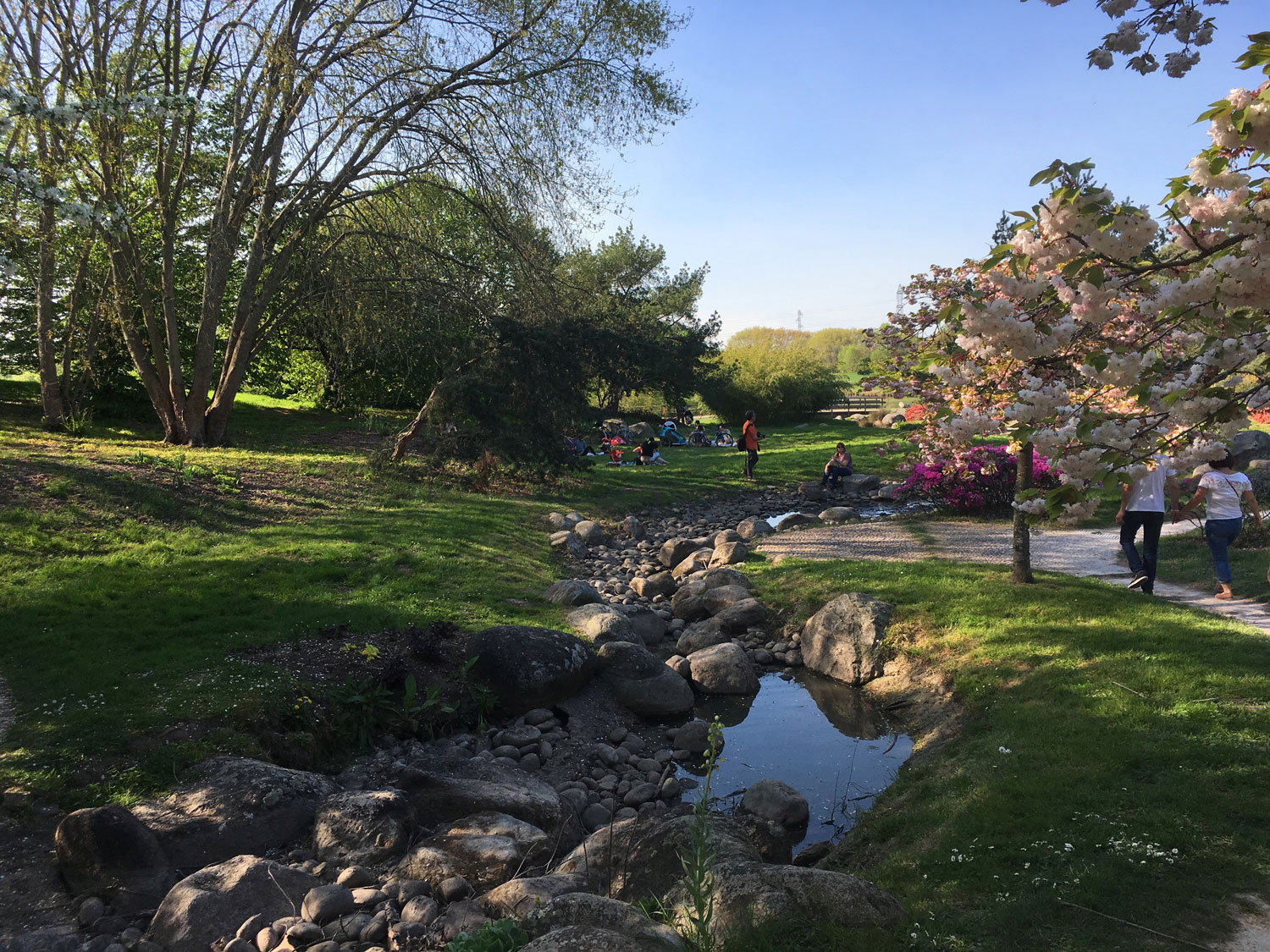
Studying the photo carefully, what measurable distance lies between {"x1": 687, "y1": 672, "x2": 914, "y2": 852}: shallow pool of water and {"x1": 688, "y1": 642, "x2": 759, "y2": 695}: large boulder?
0.11 metres

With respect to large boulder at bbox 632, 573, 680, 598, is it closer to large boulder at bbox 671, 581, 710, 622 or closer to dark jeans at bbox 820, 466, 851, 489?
large boulder at bbox 671, 581, 710, 622

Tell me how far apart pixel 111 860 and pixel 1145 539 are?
9.87 meters

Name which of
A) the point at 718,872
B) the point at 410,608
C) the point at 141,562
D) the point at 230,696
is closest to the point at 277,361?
the point at 141,562

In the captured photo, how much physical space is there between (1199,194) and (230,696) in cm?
710

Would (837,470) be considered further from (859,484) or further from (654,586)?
(654,586)

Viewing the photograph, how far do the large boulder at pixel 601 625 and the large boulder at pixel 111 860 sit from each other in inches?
196

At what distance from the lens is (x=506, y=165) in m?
15.7

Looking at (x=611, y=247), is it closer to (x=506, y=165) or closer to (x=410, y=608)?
(x=506, y=165)

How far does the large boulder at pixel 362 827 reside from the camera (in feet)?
16.3

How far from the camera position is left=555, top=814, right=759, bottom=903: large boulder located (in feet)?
14.3

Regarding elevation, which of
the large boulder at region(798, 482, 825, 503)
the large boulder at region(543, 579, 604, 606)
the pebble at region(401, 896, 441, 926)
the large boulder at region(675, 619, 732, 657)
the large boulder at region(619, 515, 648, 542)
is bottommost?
the pebble at region(401, 896, 441, 926)

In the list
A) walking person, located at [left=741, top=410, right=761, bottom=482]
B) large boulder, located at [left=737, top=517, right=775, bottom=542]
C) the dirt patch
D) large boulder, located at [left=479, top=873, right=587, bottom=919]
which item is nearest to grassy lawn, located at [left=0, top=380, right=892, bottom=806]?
the dirt patch

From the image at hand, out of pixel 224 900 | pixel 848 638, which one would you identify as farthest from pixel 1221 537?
pixel 224 900

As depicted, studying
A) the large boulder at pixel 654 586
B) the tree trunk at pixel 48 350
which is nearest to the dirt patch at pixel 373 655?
the large boulder at pixel 654 586
